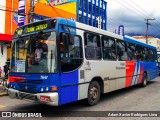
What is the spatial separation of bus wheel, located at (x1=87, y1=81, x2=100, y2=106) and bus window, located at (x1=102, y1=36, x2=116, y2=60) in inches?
52.1

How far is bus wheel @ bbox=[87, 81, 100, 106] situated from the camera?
8430 mm

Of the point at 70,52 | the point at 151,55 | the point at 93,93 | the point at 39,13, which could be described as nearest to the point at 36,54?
the point at 70,52

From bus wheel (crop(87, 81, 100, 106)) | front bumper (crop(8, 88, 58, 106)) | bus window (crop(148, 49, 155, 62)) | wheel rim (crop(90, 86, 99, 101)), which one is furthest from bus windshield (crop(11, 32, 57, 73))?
bus window (crop(148, 49, 155, 62))

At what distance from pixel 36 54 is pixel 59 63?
2.86ft

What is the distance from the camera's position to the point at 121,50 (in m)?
11.3

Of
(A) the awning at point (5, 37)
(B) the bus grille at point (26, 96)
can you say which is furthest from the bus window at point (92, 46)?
(A) the awning at point (5, 37)

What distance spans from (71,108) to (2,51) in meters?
16.7

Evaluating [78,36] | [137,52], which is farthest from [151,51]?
[78,36]

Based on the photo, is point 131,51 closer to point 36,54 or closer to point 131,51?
point 131,51

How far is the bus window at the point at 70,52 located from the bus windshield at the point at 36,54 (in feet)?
0.88

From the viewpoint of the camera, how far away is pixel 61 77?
22.7 feet

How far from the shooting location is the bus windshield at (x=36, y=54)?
6.95 m

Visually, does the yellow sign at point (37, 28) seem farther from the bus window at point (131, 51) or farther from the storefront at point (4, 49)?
the storefront at point (4, 49)

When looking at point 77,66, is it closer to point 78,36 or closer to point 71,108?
point 78,36
